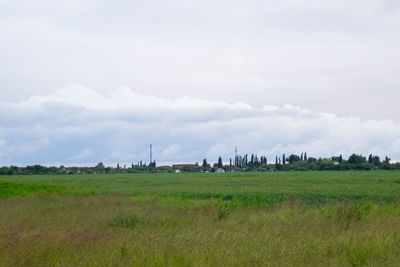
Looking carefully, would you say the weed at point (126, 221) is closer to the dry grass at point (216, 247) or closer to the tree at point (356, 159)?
the dry grass at point (216, 247)

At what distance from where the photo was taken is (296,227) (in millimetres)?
11719

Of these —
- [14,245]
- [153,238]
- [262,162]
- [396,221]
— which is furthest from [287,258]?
[262,162]

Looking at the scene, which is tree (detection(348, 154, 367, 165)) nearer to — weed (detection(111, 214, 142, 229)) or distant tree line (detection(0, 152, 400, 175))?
distant tree line (detection(0, 152, 400, 175))

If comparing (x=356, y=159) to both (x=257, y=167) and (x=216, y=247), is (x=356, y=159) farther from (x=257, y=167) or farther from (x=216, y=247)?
(x=216, y=247)

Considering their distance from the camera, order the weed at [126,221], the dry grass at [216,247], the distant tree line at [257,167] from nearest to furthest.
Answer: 1. the dry grass at [216,247]
2. the weed at [126,221]
3. the distant tree line at [257,167]

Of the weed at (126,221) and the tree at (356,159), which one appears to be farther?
the tree at (356,159)

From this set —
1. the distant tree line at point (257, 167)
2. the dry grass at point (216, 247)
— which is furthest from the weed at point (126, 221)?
the distant tree line at point (257, 167)

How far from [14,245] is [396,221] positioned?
9.39 m

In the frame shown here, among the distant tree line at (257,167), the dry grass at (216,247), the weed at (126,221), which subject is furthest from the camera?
the distant tree line at (257,167)

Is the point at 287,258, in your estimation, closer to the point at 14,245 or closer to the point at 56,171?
the point at 14,245

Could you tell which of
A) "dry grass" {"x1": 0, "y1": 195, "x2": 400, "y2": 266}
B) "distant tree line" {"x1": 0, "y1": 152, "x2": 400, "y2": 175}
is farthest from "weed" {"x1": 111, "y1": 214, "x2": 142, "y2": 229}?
"distant tree line" {"x1": 0, "y1": 152, "x2": 400, "y2": 175}

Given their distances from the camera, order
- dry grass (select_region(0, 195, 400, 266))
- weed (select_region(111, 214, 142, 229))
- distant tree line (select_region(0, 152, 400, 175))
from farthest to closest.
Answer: distant tree line (select_region(0, 152, 400, 175))
weed (select_region(111, 214, 142, 229))
dry grass (select_region(0, 195, 400, 266))

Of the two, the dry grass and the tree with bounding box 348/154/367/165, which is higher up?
the tree with bounding box 348/154/367/165

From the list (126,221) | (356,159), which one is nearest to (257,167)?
(356,159)
